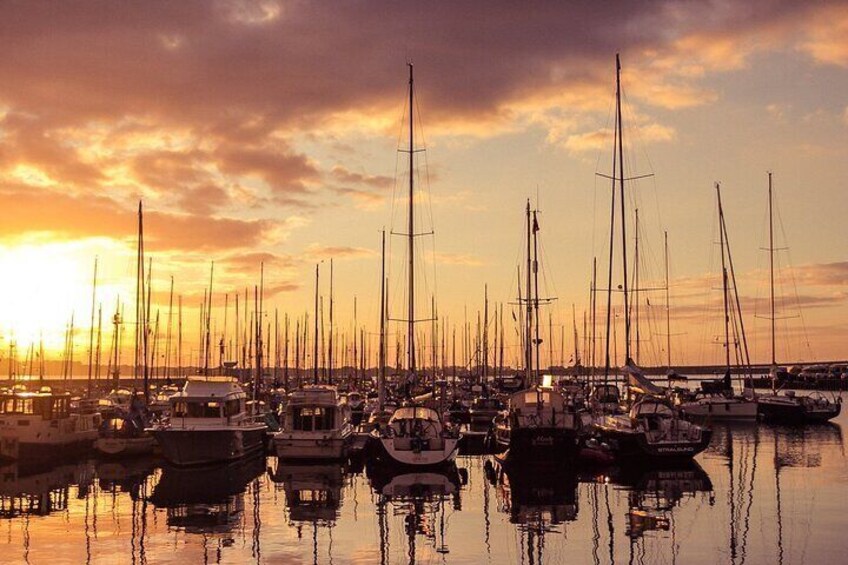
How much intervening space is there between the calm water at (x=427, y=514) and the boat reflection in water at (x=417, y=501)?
0.27ft

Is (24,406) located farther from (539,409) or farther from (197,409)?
(539,409)

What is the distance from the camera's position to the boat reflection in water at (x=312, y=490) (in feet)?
120

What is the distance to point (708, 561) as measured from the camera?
2808 cm

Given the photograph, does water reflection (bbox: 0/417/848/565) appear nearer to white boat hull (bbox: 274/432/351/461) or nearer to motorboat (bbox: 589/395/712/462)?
white boat hull (bbox: 274/432/351/461)

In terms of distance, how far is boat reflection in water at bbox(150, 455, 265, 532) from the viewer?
35031 millimetres

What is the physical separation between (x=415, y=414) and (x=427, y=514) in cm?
1428

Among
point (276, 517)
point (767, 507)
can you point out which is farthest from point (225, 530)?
point (767, 507)

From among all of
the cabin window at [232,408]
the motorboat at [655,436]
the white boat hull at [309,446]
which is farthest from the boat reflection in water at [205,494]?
the motorboat at [655,436]

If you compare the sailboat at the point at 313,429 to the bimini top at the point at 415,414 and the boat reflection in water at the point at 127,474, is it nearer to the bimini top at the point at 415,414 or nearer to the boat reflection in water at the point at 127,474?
the bimini top at the point at 415,414

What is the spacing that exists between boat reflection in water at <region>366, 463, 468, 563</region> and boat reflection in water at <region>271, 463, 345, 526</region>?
5.62 ft

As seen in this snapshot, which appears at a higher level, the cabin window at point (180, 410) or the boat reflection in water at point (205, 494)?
the cabin window at point (180, 410)

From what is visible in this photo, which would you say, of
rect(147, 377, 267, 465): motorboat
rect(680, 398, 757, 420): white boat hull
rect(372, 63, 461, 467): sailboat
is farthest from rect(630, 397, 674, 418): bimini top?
rect(680, 398, 757, 420): white boat hull

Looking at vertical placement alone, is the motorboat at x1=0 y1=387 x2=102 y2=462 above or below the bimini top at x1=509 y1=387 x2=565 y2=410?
below

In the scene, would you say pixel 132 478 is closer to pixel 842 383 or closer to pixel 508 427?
pixel 508 427
